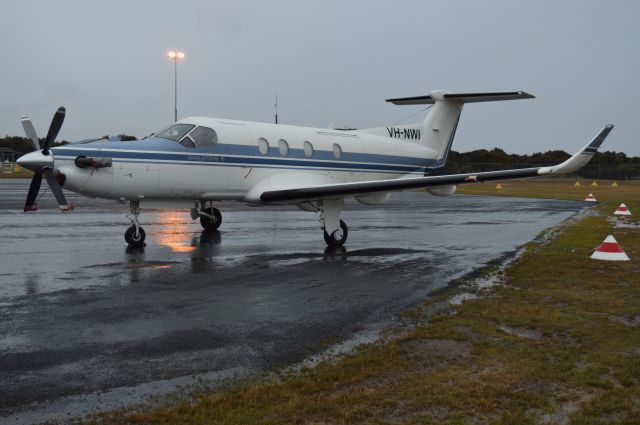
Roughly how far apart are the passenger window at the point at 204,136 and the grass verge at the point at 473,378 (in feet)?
27.0

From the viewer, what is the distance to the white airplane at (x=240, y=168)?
1301cm

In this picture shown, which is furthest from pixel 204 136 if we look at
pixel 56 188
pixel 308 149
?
pixel 56 188

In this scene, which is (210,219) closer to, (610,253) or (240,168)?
(240,168)

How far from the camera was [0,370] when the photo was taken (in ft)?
18.4

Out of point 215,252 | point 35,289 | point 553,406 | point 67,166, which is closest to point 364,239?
point 215,252

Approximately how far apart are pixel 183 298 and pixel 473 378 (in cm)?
492

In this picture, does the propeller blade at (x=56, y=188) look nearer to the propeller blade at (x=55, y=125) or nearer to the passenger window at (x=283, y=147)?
the propeller blade at (x=55, y=125)

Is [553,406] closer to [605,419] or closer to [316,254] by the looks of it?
[605,419]

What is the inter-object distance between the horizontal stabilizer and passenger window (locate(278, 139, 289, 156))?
20.4 feet

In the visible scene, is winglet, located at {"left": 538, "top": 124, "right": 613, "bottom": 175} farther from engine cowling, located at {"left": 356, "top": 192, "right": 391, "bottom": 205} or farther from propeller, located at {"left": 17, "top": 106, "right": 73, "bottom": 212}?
propeller, located at {"left": 17, "top": 106, "right": 73, "bottom": 212}

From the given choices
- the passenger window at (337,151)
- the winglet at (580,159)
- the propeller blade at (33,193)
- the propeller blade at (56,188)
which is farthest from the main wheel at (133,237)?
the winglet at (580,159)

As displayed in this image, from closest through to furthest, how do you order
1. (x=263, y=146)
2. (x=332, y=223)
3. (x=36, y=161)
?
1. (x=36, y=161)
2. (x=332, y=223)
3. (x=263, y=146)

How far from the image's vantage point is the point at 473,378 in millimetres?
5508

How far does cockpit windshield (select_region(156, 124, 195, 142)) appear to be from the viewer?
47.4 feet
